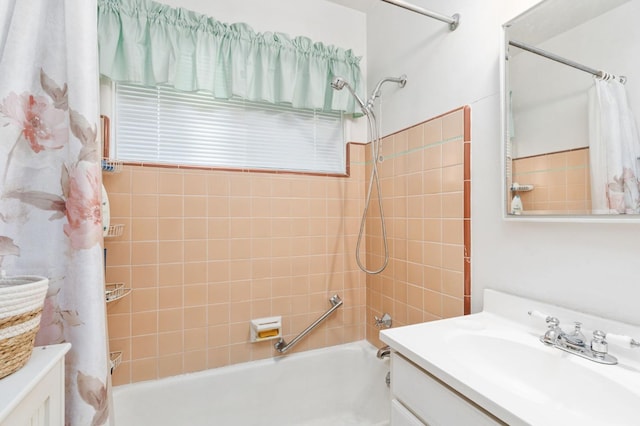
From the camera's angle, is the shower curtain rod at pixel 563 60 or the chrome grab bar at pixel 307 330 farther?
the chrome grab bar at pixel 307 330

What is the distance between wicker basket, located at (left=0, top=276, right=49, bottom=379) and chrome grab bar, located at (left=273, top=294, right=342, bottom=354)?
1258 mm

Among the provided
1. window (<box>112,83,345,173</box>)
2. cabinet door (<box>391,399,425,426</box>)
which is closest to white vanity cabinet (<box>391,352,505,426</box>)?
cabinet door (<box>391,399,425,426</box>)

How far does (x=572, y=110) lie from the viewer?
970 millimetres

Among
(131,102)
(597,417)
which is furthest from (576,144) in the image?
(131,102)

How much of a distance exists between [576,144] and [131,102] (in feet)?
6.31

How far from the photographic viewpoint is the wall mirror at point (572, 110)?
Result: 0.85m

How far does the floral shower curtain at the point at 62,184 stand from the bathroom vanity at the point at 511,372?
899 mm

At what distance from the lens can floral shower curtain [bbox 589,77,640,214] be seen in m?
0.84

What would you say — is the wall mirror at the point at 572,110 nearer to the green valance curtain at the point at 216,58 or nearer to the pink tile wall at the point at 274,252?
the pink tile wall at the point at 274,252

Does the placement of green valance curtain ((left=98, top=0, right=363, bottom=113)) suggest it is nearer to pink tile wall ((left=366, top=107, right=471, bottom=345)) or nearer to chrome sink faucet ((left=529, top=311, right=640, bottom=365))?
pink tile wall ((left=366, top=107, right=471, bottom=345))

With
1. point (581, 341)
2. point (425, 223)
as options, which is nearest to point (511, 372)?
point (581, 341)

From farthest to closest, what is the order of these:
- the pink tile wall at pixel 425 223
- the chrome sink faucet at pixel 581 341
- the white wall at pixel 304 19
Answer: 1. the white wall at pixel 304 19
2. the pink tile wall at pixel 425 223
3. the chrome sink faucet at pixel 581 341

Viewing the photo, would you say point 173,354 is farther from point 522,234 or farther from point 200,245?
point 522,234

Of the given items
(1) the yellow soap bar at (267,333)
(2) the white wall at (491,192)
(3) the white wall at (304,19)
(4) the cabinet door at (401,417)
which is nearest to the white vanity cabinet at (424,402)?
(4) the cabinet door at (401,417)
